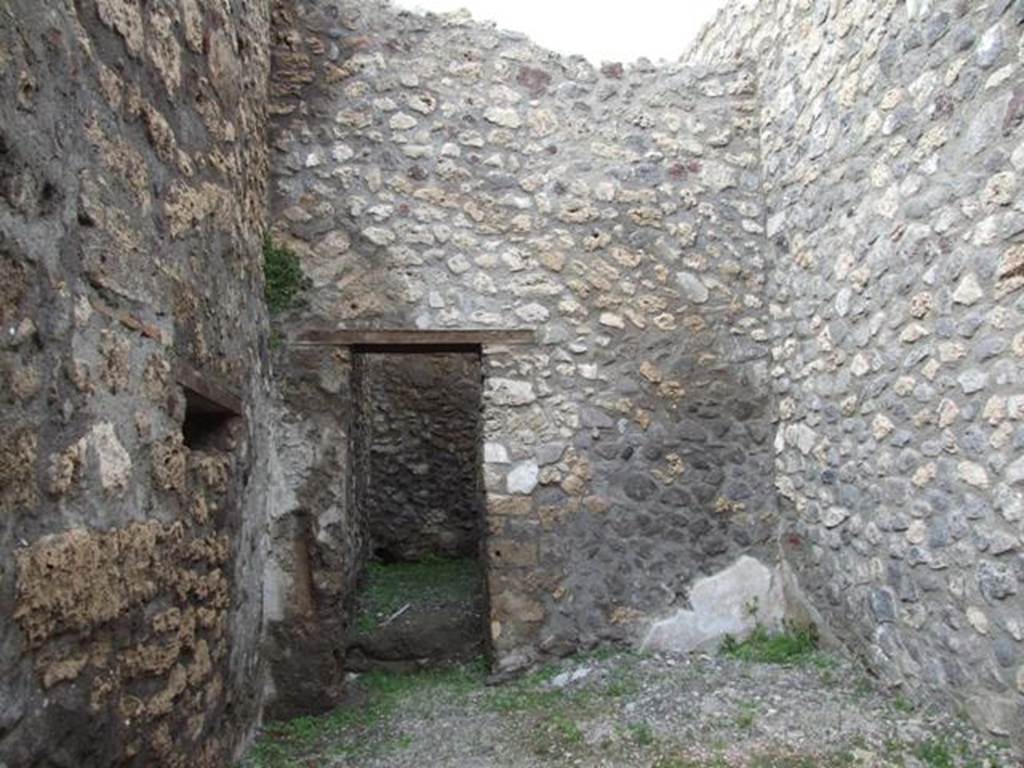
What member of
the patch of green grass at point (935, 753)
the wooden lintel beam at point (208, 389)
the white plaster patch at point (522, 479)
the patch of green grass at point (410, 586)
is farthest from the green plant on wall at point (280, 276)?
the patch of green grass at point (935, 753)

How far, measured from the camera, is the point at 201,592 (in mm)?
2766

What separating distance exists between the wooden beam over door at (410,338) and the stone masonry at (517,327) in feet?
0.20

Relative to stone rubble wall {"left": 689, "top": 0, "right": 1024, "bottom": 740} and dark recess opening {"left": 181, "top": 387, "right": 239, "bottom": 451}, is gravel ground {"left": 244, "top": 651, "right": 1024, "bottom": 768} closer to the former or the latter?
stone rubble wall {"left": 689, "top": 0, "right": 1024, "bottom": 740}

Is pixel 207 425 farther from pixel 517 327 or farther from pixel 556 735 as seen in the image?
pixel 556 735

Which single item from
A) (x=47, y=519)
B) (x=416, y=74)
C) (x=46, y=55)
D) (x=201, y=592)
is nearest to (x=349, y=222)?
(x=416, y=74)

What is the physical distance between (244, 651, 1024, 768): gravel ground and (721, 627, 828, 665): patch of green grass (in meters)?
0.05

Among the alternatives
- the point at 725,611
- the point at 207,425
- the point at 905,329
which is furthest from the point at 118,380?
the point at 725,611

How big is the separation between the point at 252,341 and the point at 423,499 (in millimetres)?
3729

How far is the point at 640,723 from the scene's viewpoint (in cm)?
333

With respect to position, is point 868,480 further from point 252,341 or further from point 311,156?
point 311,156

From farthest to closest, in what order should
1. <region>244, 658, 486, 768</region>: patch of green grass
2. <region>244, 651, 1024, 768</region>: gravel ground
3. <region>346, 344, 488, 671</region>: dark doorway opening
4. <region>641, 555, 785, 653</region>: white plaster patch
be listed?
<region>346, 344, 488, 671</region>: dark doorway opening, <region>641, 555, 785, 653</region>: white plaster patch, <region>244, 658, 486, 768</region>: patch of green grass, <region>244, 651, 1024, 768</region>: gravel ground

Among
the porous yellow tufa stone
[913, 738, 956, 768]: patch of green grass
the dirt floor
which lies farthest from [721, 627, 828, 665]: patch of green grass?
the porous yellow tufa stone

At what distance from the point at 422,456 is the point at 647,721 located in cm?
416

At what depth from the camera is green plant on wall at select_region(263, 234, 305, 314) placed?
4.01 m
